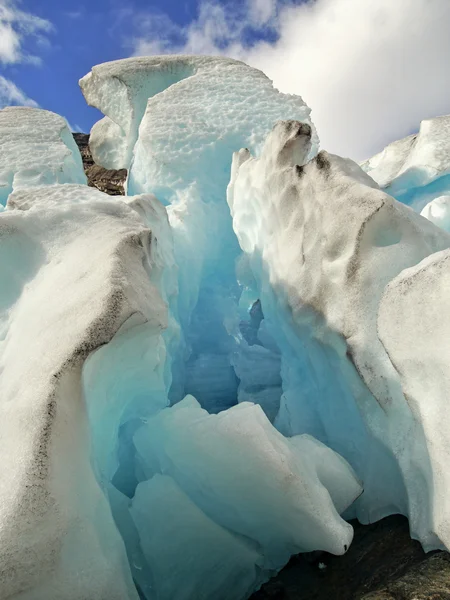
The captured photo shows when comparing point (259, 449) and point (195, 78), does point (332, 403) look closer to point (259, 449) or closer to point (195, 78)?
point (259, 449)

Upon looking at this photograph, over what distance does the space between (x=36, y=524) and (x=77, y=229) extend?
55.5 inches

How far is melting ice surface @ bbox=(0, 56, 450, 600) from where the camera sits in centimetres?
125

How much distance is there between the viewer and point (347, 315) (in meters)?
1.99

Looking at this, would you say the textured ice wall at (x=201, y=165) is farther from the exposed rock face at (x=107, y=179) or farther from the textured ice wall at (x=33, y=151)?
the exposed rock face at (x=107, y=179)

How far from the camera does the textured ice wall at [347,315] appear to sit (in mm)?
1767

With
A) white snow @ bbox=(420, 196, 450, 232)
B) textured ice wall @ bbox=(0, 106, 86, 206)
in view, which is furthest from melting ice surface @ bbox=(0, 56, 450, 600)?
white snow @ bbox=(420, 196, 450, 232)

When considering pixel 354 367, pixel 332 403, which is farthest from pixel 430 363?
pixel 332 403

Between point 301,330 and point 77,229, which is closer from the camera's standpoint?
point 77,229

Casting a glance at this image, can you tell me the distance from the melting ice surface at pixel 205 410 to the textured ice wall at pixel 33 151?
4.94 ft

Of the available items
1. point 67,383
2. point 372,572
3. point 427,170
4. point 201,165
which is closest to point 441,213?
point 427,170

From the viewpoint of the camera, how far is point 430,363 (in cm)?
141

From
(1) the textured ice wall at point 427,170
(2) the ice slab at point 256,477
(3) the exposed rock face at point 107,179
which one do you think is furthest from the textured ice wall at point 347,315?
(3) the exposed rock face at point 107,179

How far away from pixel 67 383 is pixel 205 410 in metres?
0.87

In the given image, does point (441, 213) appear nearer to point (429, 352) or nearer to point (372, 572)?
point (429, 352)
